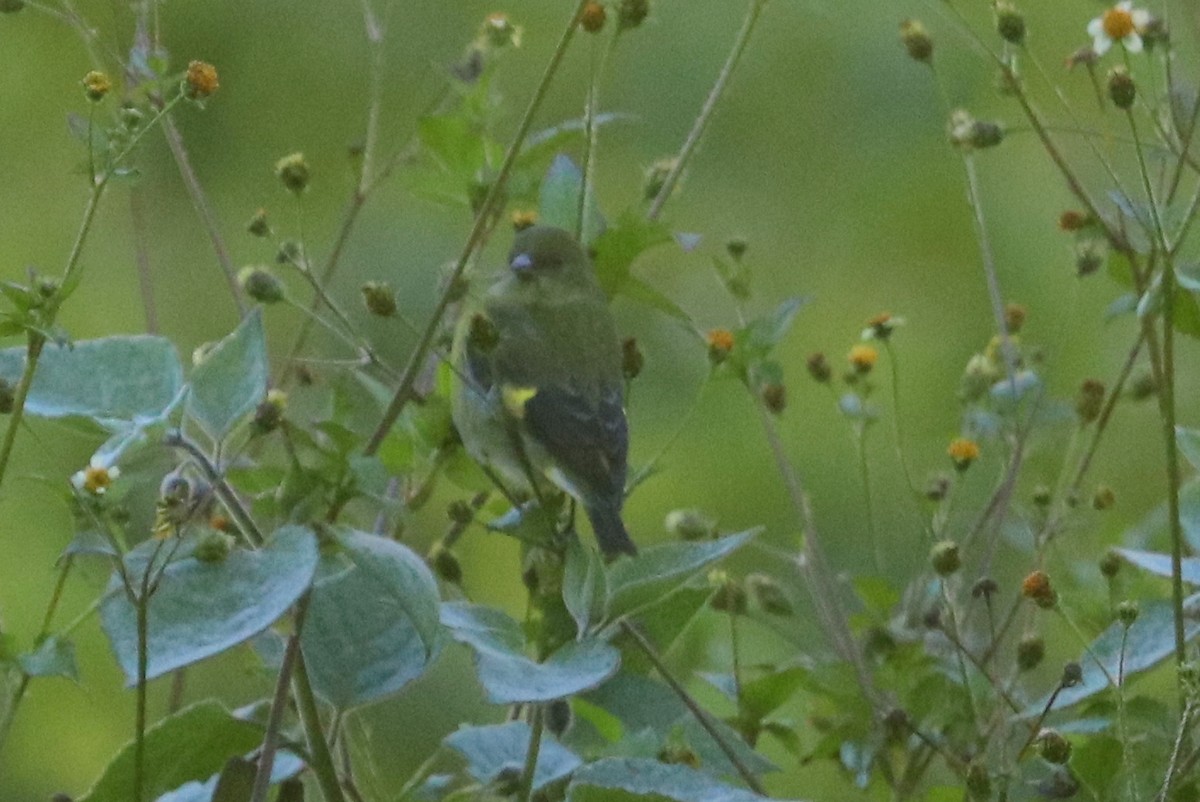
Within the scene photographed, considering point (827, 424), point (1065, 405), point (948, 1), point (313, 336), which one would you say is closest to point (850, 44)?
point (827, 424)

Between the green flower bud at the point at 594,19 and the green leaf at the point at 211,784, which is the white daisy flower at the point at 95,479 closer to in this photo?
the green leaf at the point at 211,784

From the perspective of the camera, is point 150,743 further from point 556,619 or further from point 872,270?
point 872,270

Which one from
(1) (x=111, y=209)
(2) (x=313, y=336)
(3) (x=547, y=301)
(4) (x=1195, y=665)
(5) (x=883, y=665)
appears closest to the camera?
(4) (x=1195, y=665)

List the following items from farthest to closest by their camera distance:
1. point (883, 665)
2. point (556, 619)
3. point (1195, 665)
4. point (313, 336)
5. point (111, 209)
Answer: point (111, 209), point (313, 336), point (883, 665), point (556, 619), point (1195, 665)

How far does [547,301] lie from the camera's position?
969 mm

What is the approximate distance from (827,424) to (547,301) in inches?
24.2

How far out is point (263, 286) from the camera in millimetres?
586

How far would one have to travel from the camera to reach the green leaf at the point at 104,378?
1.48ft

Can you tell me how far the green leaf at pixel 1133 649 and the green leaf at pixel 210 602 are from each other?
0.25 metres

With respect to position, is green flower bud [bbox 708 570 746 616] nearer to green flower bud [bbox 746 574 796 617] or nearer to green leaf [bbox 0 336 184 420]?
green flower bud [bbox 746 574 796 617]

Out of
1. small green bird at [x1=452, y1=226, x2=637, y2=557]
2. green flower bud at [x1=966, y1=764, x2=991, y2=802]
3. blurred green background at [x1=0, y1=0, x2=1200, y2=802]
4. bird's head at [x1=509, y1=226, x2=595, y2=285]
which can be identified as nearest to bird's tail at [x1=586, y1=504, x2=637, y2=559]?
small green bird at [x1=452, y1=226, x2=637, y2=557]

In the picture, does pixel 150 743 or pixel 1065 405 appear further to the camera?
pixel 1065 405

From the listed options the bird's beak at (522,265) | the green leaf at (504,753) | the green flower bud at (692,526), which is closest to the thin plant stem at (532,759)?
the green leaf at (504,753)

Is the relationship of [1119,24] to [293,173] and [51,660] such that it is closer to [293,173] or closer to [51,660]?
[293,173]
